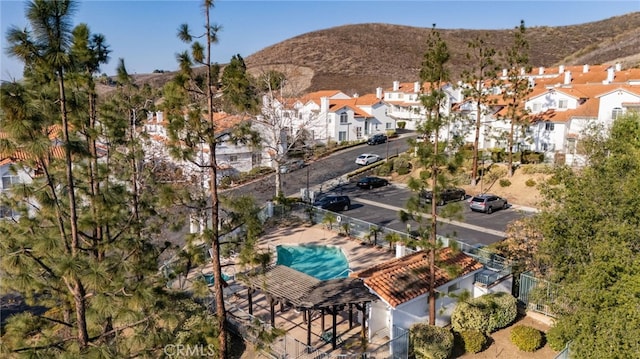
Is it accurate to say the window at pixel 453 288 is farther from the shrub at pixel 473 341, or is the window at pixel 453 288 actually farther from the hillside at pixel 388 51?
the hillside at pixel 388 51

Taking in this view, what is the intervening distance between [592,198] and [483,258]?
7.89 metres

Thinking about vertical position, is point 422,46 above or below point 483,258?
above

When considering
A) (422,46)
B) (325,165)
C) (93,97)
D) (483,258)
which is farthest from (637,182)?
(422,46)

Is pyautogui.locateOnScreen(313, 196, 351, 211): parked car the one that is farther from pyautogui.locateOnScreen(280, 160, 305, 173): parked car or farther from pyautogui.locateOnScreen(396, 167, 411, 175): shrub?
pyautogui.locateOnScreen(280, 160, 305, 173): parked car

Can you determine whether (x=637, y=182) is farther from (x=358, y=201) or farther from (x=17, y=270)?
(x=358, y=201)

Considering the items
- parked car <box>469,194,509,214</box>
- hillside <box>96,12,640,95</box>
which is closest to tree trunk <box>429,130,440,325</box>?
parked car <box>469,194,509,214</box>

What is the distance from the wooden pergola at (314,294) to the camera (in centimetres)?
1794

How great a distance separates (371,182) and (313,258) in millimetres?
17696

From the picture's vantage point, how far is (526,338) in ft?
62.5

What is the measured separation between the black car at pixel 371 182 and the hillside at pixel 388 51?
68.8 metres

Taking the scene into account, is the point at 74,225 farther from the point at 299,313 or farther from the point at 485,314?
the point at 485,314

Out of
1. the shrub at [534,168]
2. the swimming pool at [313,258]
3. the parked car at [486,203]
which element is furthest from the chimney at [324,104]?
the swimming pool at [313,258]

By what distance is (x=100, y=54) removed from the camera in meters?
14.9

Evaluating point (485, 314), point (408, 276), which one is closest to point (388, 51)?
point (408, 276)
